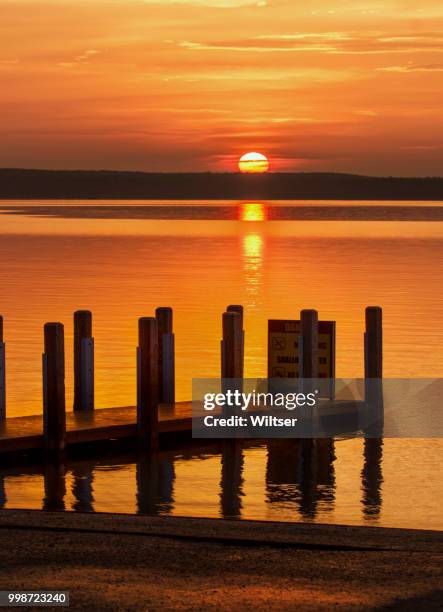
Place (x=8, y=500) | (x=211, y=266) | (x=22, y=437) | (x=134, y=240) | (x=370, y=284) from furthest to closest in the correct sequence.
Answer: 1. (x=134, y=240)
2. (x=211, y=266)
3. (x=370, y=284)
4. (x=22, y=437)
5. (x=8, y=500)

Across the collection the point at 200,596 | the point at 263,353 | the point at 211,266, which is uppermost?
the point at 211,266

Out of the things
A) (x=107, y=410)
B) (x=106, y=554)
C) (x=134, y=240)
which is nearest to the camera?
(x=106, y=554)

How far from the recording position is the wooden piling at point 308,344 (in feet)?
67.5

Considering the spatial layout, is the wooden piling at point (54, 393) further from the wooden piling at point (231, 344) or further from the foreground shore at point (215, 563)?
the foreground shore at point (215, 563)

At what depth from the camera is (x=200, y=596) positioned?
10.3 m

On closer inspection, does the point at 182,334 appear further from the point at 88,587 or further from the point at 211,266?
the point at 211,266

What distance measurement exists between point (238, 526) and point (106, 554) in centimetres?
167

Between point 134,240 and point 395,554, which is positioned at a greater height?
point 134,240

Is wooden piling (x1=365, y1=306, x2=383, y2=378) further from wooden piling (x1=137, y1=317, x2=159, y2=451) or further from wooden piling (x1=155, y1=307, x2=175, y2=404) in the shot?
wooden piling (x1=137, y1=317, x2=159, y2=451)

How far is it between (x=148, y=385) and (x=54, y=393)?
138 centimetres

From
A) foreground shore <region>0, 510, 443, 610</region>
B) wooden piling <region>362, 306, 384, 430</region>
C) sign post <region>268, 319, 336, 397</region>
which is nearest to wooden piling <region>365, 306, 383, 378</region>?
wooden piling <region>362, 306, 384, 430</region>

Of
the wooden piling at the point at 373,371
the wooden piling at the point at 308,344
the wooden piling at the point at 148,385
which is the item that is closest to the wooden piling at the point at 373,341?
the wooden piling at the point at 373,371

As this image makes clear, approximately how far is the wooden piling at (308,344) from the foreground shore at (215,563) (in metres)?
7.65

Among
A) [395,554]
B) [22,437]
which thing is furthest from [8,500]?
[395,554]
